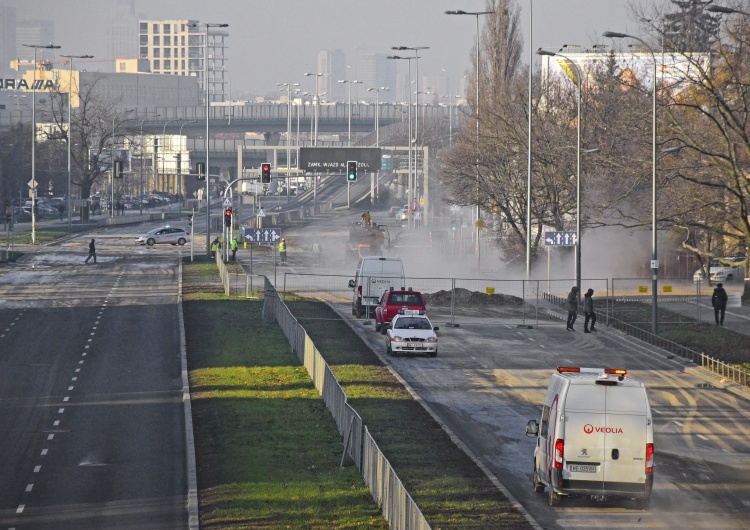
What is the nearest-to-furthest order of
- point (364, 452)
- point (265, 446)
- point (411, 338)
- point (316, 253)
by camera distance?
point (364, 452)
point (265, 446)
point (411, 338)
point (316, 253)

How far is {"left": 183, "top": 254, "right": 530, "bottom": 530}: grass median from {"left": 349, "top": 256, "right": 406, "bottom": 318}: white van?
25.6ft

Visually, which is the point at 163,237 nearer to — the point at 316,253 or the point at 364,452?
the point at 316,253

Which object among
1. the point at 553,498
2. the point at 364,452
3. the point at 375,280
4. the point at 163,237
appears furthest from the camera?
the point at 163,237

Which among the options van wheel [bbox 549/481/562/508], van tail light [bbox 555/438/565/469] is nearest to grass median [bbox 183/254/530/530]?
van wheel [bbox 549/481/562/508]

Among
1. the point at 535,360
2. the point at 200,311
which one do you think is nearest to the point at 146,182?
the point at 200,311

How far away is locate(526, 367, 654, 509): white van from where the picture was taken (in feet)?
59.6

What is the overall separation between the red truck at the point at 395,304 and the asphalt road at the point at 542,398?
2.42 ft

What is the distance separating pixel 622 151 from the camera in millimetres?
66188

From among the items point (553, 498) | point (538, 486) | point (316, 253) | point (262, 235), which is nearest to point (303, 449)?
point (538, 486)

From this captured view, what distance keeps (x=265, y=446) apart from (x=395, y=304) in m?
19.1

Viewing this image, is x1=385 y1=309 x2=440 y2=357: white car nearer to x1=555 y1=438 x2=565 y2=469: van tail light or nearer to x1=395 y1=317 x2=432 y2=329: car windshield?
x1=395 y1=317 x2=432 y2=329: car windshield

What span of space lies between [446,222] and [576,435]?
10325cm

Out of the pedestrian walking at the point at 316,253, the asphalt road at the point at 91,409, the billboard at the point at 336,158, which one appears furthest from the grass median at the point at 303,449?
the billboard at the point at 336,158

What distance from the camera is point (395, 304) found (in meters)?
41.9
